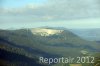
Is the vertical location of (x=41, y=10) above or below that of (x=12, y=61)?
above

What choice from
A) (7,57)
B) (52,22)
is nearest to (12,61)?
(7,57)

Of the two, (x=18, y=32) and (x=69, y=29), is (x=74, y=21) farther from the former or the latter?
(x=18, y=32)

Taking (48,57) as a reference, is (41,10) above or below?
above

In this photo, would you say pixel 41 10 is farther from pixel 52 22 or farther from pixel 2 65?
pixel 2 65

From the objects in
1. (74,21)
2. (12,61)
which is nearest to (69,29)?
(74,21)

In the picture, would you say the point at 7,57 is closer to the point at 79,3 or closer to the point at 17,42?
the point at 17,42

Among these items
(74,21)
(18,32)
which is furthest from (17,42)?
(74,21)
